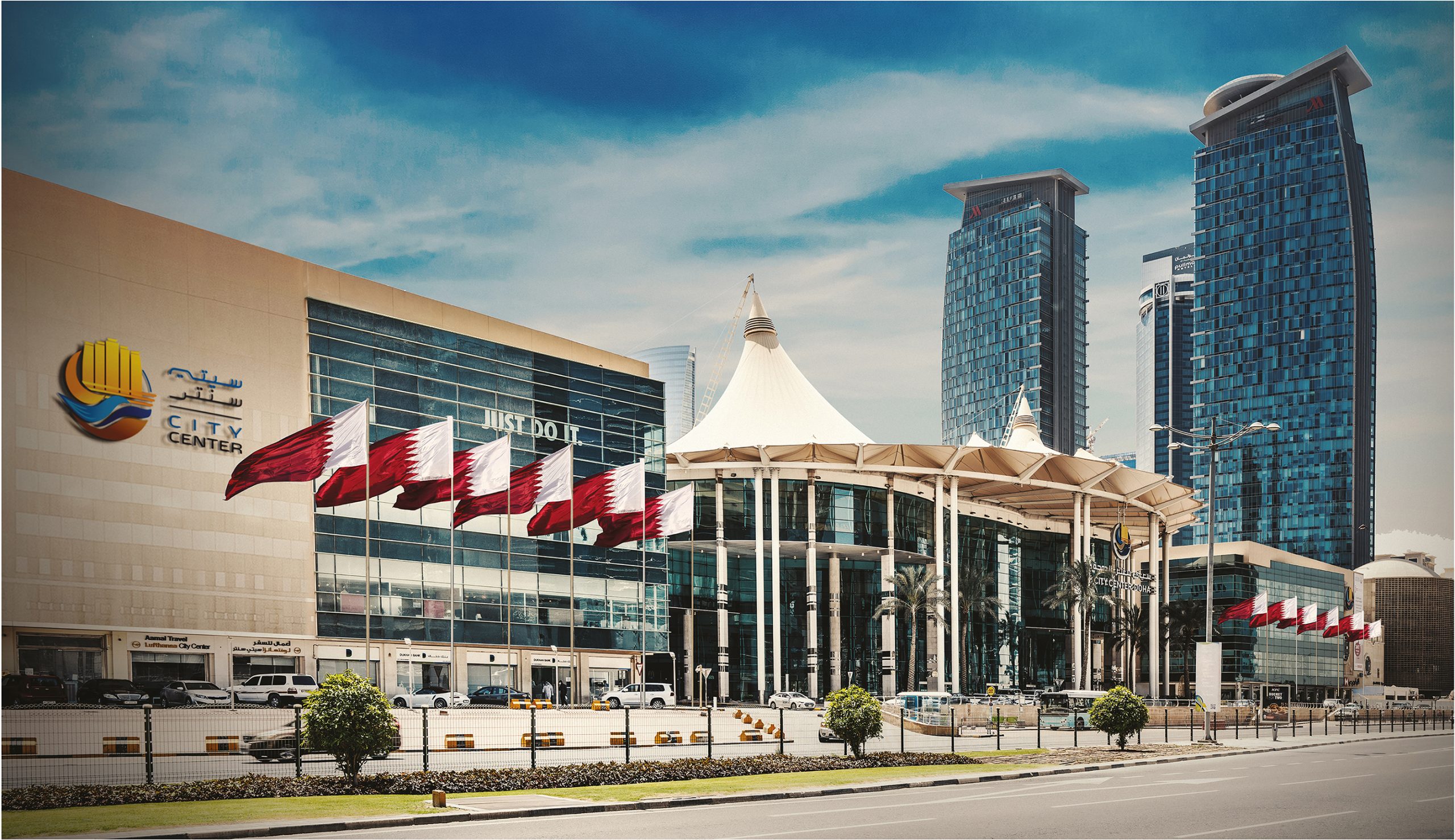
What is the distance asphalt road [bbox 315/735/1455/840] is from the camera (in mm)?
17547

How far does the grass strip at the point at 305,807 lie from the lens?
17859 millimetres

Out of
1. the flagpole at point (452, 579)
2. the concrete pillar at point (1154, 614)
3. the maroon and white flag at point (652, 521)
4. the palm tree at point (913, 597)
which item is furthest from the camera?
the concrete pillar at point (1154, 614)

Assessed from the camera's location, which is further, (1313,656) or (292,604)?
(1313,656)

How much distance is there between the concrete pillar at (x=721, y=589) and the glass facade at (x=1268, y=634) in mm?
65780

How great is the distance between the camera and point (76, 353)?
58688 millimetres

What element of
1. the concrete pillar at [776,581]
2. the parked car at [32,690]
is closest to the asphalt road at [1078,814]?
the parked car at [32,690]

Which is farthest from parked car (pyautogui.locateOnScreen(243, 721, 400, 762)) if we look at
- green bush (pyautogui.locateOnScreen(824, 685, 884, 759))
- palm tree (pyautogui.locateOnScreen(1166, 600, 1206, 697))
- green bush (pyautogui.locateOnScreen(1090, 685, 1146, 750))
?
palm tree (pyautogui.locateOnScreen(1166, 600, 1206, 697))

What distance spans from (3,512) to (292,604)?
16.1 meters

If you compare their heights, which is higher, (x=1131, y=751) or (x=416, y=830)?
(x=416, y=830)

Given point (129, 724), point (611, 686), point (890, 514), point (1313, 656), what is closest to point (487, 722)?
point (129, 724)

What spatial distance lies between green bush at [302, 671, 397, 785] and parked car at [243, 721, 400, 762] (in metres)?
5.17

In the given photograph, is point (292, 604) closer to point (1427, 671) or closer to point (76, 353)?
point (76, 353)

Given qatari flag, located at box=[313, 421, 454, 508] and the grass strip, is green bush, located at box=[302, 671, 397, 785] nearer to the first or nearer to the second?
the grass strip

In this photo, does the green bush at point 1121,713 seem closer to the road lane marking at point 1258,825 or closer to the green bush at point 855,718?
the green bush at point 855,718
